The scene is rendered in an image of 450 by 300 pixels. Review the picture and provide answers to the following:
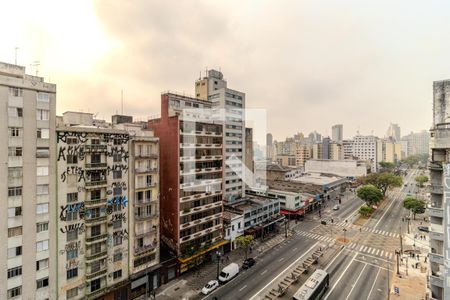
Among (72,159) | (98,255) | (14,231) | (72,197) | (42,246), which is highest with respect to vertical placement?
(72,159)

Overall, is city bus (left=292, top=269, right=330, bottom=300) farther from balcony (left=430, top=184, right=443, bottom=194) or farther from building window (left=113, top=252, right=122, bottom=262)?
building window (left=113, top=252, right=122, bottom=262)

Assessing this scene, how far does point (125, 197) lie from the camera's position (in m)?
36.5

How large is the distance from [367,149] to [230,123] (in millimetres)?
161221

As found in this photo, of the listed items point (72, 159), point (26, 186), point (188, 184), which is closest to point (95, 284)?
point (26, 186)

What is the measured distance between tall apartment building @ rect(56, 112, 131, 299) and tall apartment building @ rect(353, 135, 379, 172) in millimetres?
195322

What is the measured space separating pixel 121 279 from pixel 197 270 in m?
14.4

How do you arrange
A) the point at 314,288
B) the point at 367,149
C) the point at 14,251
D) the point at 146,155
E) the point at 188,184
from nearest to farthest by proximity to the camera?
the point at 14,251 < the point at 314,288 < the point at 146,155 < the point at 188,184 < the point at 367,149

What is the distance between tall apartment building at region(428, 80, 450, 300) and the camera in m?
28.7

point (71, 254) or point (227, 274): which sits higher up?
point (71, 254)

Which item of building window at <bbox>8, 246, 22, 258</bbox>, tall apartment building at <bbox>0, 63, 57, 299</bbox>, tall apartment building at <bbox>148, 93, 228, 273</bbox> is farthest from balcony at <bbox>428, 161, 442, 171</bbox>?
building window at <bbox>8, 246, 22, 258</bbox>

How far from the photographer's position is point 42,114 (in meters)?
29.3

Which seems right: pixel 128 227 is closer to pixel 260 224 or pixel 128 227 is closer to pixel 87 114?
pixel 87 114

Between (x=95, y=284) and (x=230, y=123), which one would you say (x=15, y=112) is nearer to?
(x=95, y=284)

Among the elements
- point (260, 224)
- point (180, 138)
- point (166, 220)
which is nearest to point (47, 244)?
point (166, 220)
